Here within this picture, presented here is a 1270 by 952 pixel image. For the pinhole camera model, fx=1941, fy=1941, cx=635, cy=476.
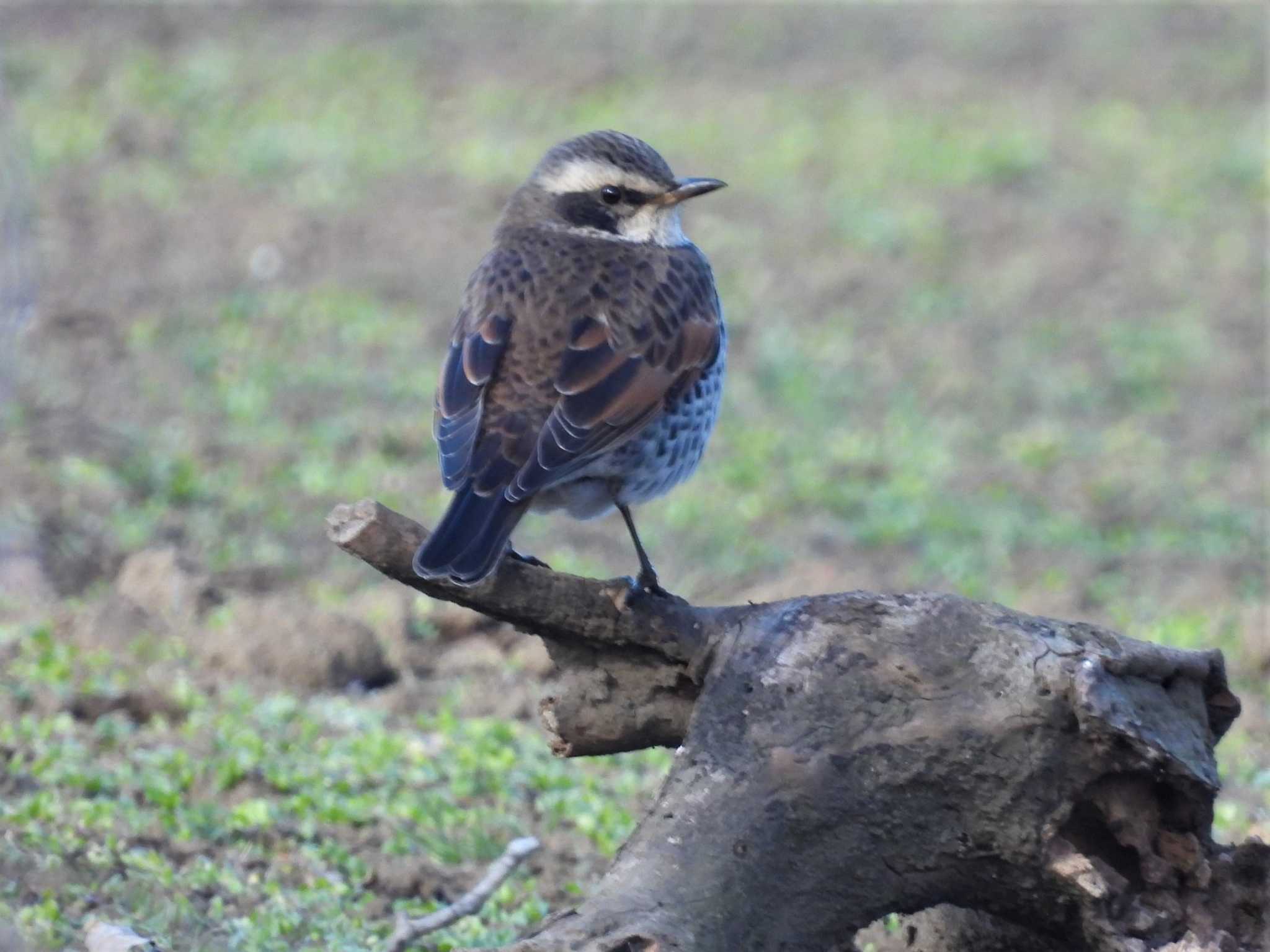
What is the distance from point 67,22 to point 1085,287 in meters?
7.40

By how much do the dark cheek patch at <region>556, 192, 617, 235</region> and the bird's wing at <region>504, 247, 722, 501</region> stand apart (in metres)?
0.26

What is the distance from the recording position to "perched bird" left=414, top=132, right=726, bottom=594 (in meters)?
4.65

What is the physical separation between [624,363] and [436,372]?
462 cm

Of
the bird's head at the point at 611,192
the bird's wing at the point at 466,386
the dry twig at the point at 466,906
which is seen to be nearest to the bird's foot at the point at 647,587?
the bird's wing at the point at 466,386

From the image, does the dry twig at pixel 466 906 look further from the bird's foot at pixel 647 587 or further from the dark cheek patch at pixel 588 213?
the dark cheek patch at pixel 588 213

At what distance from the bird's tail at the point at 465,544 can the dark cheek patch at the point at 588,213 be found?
1.44 meters

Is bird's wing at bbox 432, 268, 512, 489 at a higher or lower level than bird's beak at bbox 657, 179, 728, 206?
lower

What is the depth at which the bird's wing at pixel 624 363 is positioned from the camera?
15.3ft

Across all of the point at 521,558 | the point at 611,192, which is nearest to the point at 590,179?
the point at 611,192

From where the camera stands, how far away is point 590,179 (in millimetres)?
5535

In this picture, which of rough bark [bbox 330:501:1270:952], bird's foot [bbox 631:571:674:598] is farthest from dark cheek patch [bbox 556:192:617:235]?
rough bark [bbox 330:501:1270:952]

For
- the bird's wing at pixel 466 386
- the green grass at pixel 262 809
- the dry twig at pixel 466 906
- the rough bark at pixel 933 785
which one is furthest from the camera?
the bird's wing at pixel 466 386

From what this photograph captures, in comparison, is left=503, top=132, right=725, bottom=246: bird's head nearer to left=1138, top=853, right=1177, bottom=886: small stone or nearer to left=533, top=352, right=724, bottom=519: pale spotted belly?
left=533, top=352, right=724, bottom=519: pale spotted belly

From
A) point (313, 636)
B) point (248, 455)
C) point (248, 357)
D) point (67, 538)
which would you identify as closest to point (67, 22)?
point (248, 357)
